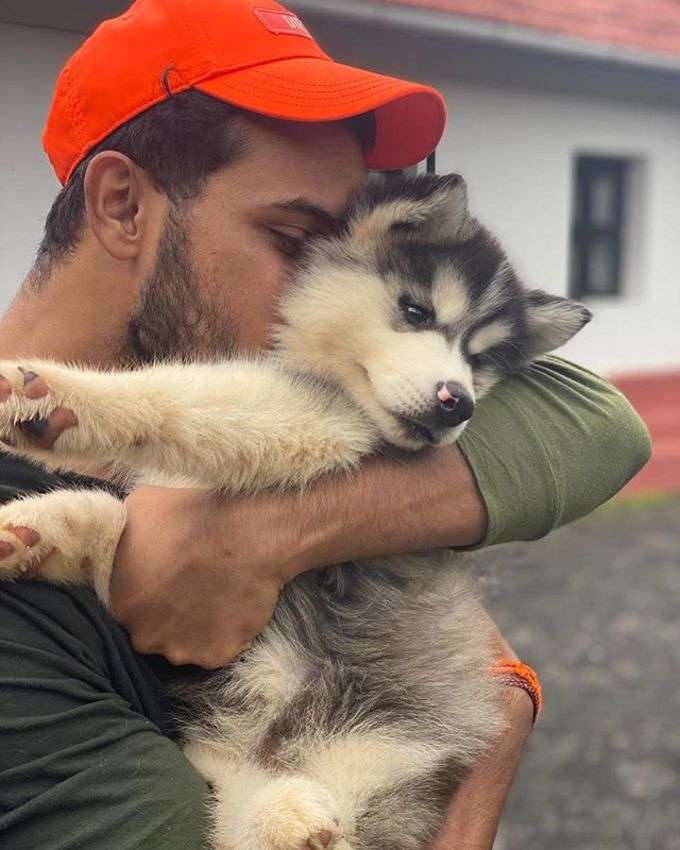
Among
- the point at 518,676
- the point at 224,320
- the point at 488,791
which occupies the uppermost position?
the point at 224,320

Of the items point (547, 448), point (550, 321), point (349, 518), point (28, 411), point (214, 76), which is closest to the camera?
point (28, 411)

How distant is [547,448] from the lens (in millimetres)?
2389

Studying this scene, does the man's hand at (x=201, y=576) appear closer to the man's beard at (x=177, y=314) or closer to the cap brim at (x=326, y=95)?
the man's beard at (x=177, y=314)

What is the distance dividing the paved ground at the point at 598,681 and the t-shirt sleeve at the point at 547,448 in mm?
508

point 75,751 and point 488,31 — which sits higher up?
point 488,31

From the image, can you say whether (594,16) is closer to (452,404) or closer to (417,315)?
(417,315)

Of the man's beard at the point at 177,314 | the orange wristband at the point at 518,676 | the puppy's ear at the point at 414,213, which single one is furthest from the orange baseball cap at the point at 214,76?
the orange wristband at the point at 518,676

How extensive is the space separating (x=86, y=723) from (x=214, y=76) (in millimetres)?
1558

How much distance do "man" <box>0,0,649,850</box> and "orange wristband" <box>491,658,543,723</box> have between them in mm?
29

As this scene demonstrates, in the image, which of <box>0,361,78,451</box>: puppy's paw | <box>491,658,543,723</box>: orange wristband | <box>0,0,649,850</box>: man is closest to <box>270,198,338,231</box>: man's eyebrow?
<box>0,0,649,850</box>: man

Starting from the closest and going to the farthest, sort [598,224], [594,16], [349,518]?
1. [349,518]
2. [594,16]
3. [598,224]

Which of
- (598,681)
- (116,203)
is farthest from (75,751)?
(598,681)

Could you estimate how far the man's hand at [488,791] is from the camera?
215 centimetres

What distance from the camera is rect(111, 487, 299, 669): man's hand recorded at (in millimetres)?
2053
